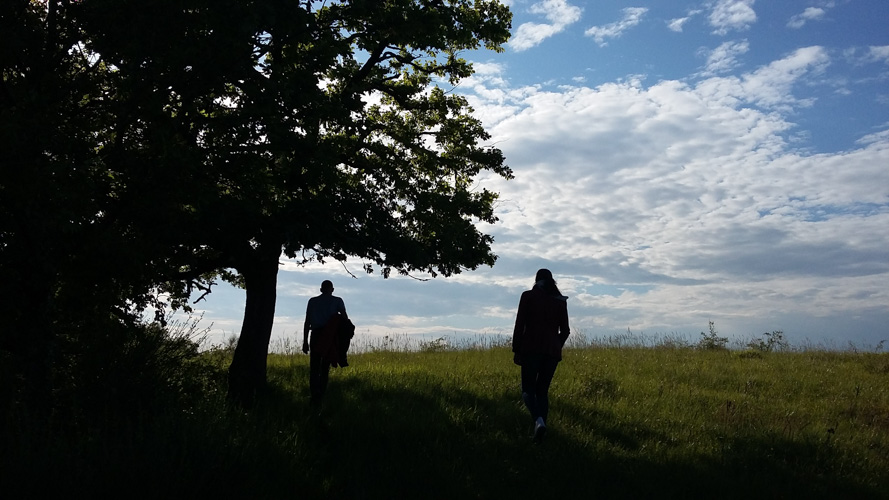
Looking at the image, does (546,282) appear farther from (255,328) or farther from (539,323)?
(255,328)

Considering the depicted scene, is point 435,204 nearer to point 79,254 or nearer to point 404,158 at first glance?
point 404,158

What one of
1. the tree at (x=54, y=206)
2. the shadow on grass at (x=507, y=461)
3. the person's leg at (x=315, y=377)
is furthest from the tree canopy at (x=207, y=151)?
the shadow on grass at (x=507, y=461)

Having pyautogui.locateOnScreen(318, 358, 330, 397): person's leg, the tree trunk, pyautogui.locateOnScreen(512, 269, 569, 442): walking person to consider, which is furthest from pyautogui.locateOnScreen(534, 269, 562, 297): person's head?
the tree trunk

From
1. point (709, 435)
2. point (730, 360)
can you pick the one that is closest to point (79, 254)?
point (709, 435)

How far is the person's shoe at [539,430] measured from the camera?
32.5 ft

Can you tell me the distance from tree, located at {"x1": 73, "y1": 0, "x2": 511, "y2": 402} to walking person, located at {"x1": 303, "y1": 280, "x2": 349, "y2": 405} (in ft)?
3.45

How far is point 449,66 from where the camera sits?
17.7m

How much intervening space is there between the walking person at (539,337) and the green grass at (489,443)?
0.66 m

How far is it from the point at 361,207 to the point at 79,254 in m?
5.35

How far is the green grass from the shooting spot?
7.31m

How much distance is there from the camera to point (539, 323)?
10102mm

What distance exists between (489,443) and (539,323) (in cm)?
195

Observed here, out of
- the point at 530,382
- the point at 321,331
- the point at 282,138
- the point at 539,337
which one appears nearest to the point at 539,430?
the point at 530,382

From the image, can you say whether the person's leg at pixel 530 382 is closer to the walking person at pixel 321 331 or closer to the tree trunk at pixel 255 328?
the walking person at pixel 321 331
